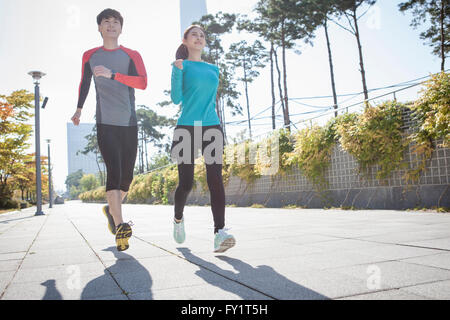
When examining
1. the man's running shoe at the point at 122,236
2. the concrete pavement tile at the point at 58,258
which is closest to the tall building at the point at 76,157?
the concrete pavement tile at the point at 58,258

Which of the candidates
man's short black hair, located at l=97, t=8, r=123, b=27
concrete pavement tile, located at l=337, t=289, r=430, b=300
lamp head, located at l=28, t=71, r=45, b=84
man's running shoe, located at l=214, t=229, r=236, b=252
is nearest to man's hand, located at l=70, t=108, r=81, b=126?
man's short black hair, located at l=97, t=8, r=123, b=27

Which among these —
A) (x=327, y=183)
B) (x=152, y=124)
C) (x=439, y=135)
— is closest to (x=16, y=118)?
(x=327, y=183)

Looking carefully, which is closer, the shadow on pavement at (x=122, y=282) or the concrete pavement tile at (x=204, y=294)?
the concrete pavement tile at (x=204, y=294)

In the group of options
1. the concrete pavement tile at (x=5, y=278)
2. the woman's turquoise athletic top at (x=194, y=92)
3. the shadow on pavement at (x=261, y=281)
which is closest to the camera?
the shadow on pavement at (x=261, y=281)

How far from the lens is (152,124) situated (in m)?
46.1

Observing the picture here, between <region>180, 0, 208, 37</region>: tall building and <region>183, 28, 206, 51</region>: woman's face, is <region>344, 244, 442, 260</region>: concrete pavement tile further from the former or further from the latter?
<region>180, 0, 208, 37</region>: tall building

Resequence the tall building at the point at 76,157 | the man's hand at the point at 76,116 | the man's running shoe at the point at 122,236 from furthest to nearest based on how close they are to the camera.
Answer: the tall building at the point at 76,157 < the man's hand at the point at 76,116 < the man's running shoe at the point at 122,236

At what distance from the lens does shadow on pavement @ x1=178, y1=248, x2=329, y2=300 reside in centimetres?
165

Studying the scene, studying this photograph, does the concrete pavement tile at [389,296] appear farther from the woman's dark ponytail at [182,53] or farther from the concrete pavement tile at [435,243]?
the woman's dark ponytail at [182,53]

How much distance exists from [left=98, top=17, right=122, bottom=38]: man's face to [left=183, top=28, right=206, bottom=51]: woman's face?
2.16 feet

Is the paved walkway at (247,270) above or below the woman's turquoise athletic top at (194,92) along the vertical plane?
below

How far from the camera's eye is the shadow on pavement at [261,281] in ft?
5.40

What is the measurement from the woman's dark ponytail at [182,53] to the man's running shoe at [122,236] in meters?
1.51

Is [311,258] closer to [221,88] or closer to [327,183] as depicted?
[327,183]
